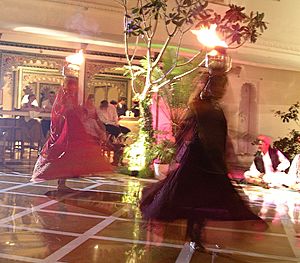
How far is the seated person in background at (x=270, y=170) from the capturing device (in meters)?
7.89

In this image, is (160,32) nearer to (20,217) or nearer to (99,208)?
(99,208)

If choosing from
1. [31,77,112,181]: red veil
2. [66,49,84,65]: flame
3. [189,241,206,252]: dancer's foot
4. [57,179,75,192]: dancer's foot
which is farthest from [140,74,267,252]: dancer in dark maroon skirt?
[66,49,84,65]: flame

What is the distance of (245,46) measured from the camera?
1055cm

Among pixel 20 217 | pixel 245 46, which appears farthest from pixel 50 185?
pixel 245 46

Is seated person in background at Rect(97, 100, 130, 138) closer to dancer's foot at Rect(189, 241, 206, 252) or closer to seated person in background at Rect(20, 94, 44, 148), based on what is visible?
seated person in background at Rect(20, 94, 44, 148)

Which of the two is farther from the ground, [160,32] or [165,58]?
[160,32]

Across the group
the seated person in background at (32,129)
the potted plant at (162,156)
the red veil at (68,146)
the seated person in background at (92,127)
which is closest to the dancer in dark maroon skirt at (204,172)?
the red veil at (68,146)

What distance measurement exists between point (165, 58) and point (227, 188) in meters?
5.16

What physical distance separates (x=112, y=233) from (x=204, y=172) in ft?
3.83

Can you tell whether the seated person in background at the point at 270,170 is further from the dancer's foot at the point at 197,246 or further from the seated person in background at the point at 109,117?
the dancer's foot at the point at 197,246

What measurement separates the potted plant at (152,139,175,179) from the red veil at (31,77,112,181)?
1848mm

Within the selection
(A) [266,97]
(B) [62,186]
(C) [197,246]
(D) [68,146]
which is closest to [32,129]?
(B) [62,186]

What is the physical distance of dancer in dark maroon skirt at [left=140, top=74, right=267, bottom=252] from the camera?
357 cm

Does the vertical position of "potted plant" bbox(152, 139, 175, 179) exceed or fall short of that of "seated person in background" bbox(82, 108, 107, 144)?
it falls short
